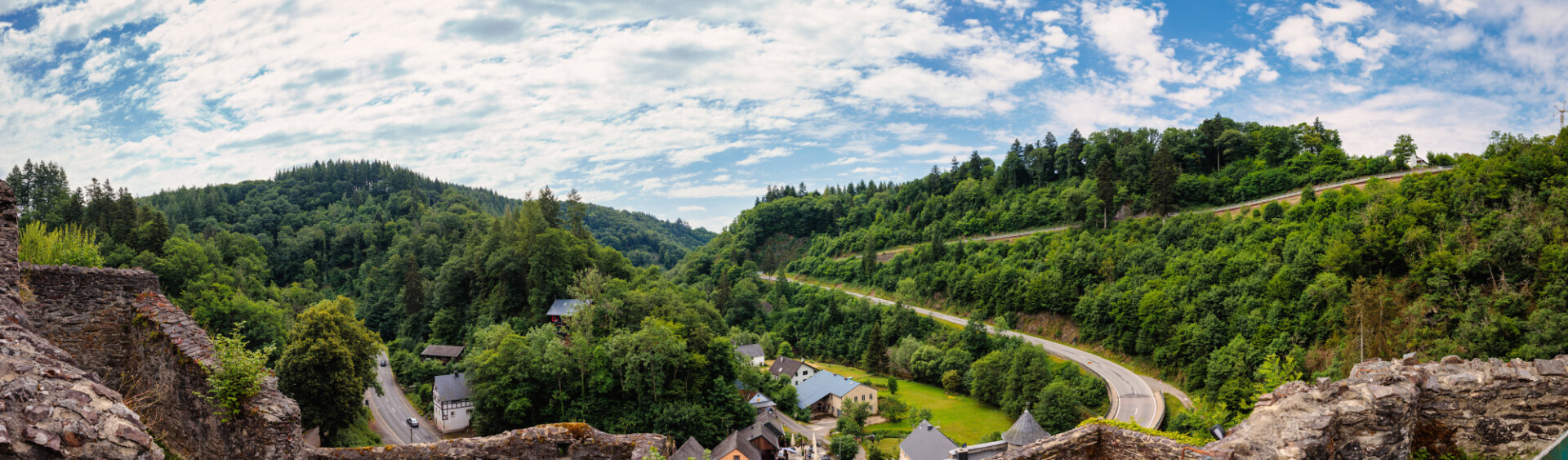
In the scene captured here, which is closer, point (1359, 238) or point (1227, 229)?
point (1359, 238)

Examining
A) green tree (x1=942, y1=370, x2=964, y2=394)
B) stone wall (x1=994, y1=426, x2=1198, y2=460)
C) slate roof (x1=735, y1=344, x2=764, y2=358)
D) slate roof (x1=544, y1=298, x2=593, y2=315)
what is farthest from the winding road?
slate roof (x1=544, y1=298, x2=593, y2=315)

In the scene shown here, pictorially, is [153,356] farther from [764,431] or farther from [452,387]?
[452,387]

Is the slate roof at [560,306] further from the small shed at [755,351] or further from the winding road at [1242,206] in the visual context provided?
the winding road at [1242,206]

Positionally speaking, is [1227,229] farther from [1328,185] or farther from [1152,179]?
[1152,179]

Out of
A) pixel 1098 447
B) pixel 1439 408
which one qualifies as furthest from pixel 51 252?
pixel 1439 408

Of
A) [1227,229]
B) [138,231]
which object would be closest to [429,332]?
[138,231]

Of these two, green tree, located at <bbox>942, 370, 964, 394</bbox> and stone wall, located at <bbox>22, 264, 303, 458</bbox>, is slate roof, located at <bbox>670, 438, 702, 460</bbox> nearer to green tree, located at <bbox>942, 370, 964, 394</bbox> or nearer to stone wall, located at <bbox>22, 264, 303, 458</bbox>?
stone wall, located at <bbox>22, 264, 303, 458</bbox>

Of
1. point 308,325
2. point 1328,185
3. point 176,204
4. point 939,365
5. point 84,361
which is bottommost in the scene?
point 939,365
